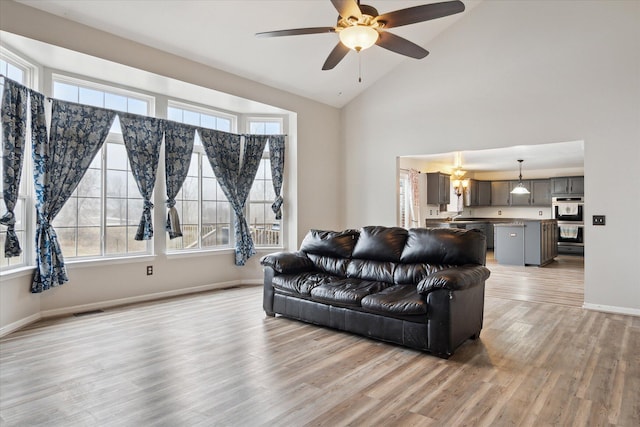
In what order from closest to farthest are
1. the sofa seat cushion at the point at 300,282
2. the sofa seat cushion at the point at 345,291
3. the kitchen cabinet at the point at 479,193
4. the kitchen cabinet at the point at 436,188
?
1. the sofa seat cushion at the point at 345,291
2. the sofa seat cushion at the point at 300,282
3. the kitchen cabinet at the point at 436,188
4. the kitchen cabinet at the point at 479,193

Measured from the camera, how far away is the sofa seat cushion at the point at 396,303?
323 cm

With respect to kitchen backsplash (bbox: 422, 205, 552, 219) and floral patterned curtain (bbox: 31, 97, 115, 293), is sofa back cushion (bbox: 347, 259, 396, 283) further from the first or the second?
kitchen backsplash (bbox: 422, 205, 552, 219)

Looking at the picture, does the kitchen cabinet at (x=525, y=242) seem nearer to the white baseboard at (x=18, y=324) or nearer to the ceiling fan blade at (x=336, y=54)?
the ceiling fan blade at (x=336, y=54)

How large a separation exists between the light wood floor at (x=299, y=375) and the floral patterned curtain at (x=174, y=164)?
1470 mm

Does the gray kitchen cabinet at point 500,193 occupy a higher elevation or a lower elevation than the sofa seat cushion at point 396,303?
higher

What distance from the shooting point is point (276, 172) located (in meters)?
6.38

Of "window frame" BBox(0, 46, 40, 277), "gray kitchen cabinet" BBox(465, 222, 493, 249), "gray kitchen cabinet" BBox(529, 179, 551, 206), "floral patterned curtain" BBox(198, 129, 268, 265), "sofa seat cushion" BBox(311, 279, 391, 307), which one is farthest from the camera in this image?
"gray kitchen cabinet" BBox(465, 222, 493, 249)

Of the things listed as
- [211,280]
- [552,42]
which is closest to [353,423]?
[211,280]

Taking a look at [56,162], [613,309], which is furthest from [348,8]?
[613,309]

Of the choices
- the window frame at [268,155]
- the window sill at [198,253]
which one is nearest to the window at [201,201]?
the window sill at [198,253]

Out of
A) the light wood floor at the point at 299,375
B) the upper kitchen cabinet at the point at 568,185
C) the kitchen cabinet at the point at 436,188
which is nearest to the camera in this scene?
the light wood floor at the point at 299,375

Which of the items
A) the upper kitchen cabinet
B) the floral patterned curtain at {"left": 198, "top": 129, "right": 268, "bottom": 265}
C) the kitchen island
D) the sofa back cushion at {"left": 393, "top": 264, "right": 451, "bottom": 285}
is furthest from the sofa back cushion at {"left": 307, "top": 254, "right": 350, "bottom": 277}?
the upper kitchen cabinet

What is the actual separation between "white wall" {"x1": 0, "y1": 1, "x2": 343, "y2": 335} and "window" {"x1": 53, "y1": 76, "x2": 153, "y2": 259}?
28 centimetres

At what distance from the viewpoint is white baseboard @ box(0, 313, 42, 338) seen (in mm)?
3712
